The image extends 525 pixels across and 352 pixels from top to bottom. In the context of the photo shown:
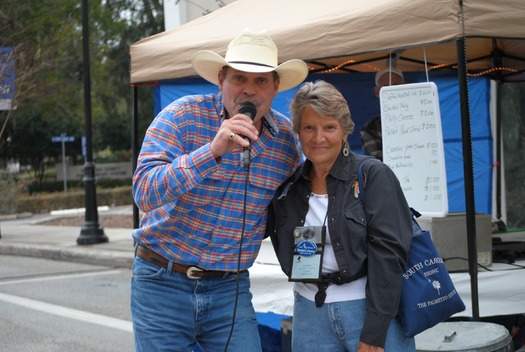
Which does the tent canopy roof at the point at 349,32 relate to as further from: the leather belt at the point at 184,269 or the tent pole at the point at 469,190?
the leather belt at the point at 184,269

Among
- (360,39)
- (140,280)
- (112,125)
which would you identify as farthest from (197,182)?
(112,125)

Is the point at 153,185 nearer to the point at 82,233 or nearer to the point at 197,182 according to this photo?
the point at 197,182

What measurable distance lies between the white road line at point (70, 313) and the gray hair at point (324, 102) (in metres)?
5.24

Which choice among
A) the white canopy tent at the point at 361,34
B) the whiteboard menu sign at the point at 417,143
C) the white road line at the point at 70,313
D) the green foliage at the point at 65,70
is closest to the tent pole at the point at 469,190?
the white canopy tent at the point at 361,34

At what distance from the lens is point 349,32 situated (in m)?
4.54

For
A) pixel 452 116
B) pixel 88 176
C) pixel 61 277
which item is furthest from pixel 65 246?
pixel 452 116

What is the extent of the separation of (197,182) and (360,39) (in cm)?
224

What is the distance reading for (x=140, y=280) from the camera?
295 centimetres

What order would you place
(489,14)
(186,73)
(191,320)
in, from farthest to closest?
(186,73), (489,14), (191,320)

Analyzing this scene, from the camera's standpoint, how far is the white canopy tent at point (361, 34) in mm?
4121

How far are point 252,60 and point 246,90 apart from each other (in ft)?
0.42

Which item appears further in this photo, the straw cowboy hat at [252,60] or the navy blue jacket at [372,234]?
the straw cowboy hat at [252,60]

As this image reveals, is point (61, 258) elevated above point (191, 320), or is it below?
below

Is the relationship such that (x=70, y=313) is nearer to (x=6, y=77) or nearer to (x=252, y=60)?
(x=252, y=60)
